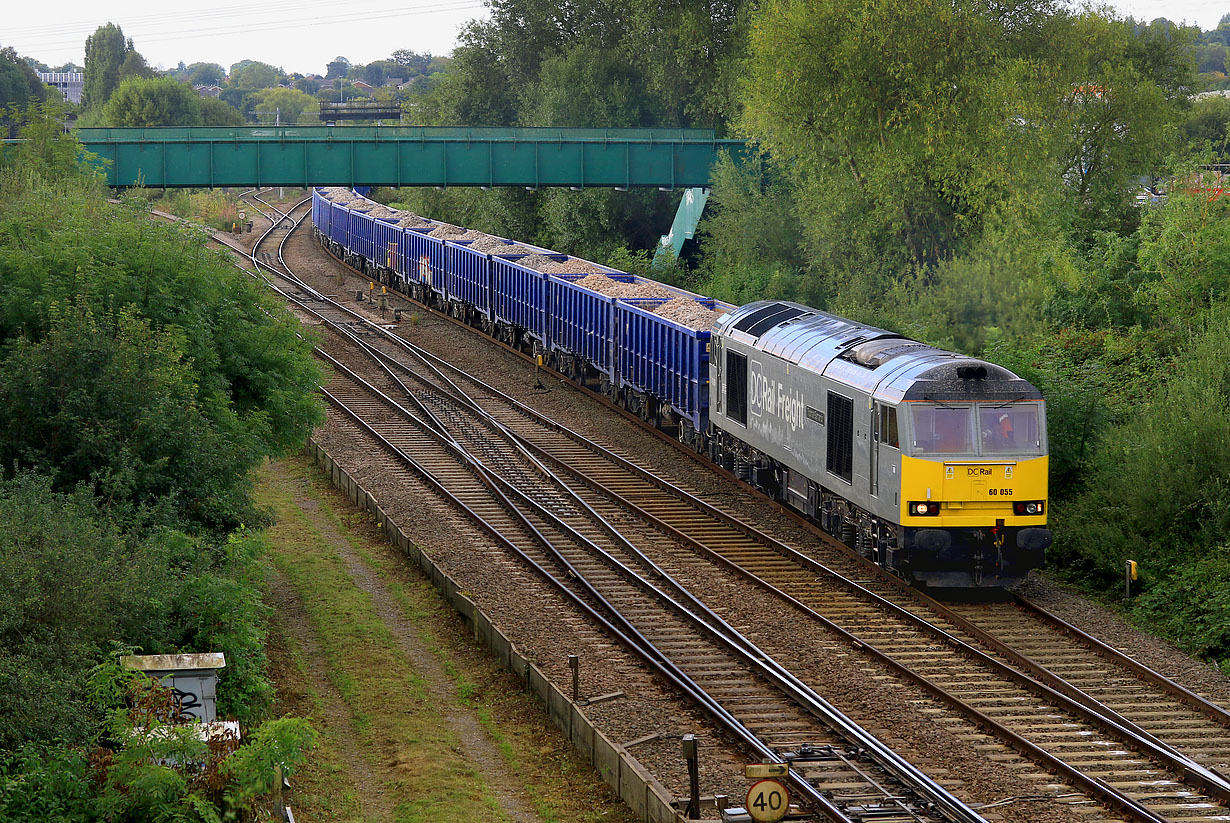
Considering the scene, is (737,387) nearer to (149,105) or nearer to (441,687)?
(441,687)

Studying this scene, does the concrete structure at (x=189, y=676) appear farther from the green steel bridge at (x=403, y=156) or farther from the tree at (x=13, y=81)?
the tree at (x=13, y=81)

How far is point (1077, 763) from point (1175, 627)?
550 centimetres

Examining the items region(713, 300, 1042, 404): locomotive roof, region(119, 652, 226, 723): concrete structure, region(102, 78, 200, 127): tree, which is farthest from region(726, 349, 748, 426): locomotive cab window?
region(102, 78, 200, 127): tree

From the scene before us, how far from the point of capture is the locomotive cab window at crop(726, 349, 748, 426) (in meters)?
23.6

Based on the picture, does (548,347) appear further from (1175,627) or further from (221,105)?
(221,105)

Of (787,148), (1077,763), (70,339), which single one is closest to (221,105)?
(787,148)

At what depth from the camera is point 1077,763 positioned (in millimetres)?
12688

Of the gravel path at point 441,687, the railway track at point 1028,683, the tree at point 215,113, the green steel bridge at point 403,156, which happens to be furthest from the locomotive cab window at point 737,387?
the tree at point 215,113

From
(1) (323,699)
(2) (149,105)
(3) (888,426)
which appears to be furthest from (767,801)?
(2) (149,105)

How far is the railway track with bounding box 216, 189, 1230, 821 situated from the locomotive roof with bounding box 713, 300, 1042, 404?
9.95ft

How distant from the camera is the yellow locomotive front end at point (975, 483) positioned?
17219 millimetres

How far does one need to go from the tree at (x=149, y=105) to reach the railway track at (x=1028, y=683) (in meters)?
90.5

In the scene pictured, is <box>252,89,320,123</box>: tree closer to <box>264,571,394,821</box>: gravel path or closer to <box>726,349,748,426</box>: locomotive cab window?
<box>726,349,748,426</box>: locomotive cab window

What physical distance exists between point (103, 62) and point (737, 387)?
12841cm
